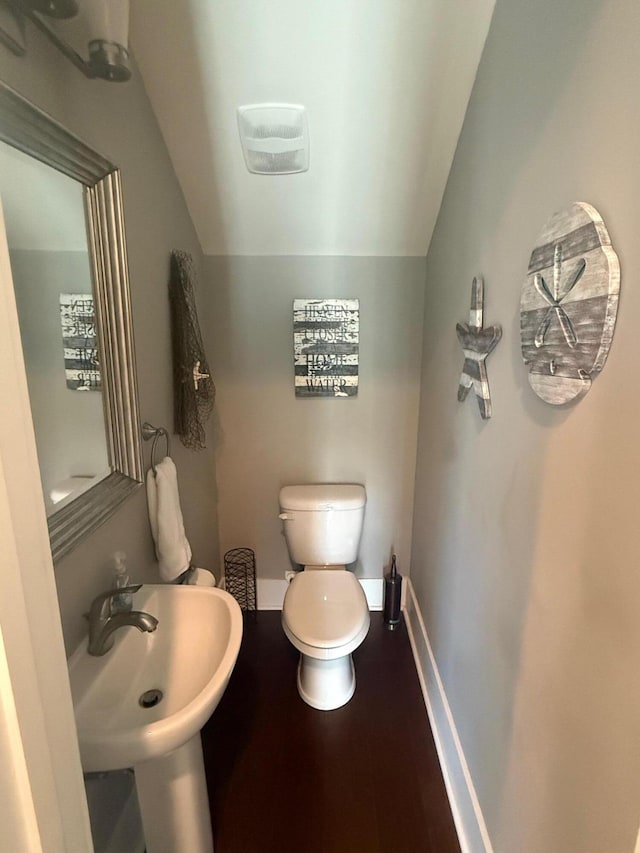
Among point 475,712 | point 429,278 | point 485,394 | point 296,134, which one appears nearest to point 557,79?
point 485,394

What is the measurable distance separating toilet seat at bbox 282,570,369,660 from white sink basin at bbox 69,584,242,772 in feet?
1.93

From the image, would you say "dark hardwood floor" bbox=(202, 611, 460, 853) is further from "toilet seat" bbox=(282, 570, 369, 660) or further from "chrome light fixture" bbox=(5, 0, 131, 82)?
"chrome light fixture" bbox=(5, 0, 131, 82)

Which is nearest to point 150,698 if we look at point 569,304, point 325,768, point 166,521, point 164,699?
point 164,699

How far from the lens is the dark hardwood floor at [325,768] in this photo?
1.44m

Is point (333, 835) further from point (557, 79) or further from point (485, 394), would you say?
point (557, 79)

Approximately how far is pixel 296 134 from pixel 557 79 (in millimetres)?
907

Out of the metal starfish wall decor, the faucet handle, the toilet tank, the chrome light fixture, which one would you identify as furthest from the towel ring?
the metal starfish wall decor

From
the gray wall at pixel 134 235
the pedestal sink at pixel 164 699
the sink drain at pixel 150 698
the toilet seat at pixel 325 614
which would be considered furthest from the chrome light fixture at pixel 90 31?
the toilet seat at pixel 325 614

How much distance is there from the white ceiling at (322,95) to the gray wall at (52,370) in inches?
28.7

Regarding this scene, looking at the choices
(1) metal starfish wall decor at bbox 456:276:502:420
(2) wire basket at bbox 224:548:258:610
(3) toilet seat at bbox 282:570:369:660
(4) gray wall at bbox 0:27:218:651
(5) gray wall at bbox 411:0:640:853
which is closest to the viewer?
(5) gray wall at bbox 411:0:640:853

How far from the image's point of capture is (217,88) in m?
1.42

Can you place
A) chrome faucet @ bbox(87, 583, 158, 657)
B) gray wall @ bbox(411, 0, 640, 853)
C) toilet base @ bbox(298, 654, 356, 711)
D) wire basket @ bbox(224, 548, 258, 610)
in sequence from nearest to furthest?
gray wall @ bbox(411, 0, 640, 853) → chrome faucet @ bbox(87, 583, 158, 657) → toilet base @ bbox(298, 654, 356, 711) → wire basket @ bbox(224, 548, 258, 610)

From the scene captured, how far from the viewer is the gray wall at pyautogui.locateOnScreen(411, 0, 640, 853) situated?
2.26 ft

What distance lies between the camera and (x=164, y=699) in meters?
1.13
